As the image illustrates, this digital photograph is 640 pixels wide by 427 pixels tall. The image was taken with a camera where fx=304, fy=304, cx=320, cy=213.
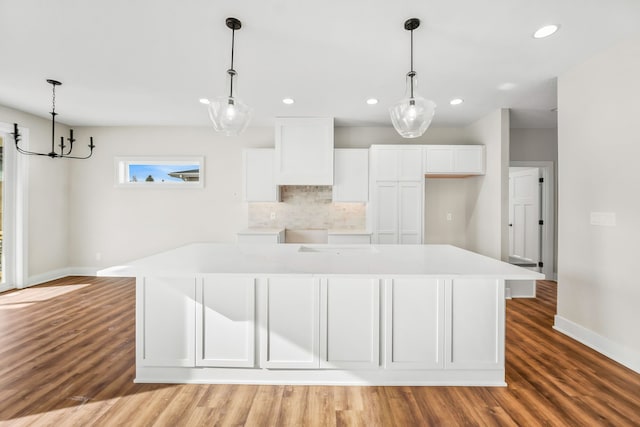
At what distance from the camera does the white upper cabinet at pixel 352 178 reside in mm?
4613

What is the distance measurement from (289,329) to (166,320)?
837 mm

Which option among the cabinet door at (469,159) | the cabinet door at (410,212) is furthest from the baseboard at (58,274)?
the cabinet door at (469,159)

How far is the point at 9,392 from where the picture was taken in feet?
6.45

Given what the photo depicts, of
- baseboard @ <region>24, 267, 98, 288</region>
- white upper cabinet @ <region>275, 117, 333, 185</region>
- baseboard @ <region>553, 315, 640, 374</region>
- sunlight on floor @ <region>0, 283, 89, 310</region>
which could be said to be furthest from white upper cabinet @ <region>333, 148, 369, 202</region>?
baseboard @ <region>24, 267, 98, 288</region>

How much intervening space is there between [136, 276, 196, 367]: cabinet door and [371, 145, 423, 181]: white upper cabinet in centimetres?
317

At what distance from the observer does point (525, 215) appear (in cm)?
551

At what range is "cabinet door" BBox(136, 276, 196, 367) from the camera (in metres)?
2.06

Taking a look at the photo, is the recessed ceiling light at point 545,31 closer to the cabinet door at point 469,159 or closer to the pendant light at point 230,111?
the cabinet door at point 469,159

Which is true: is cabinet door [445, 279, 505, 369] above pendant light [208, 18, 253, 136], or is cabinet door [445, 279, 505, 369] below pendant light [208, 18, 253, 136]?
below

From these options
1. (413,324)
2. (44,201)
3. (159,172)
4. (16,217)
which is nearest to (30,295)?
(16,217)

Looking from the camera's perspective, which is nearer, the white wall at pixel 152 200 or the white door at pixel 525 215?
the white wall at pixel 152 200

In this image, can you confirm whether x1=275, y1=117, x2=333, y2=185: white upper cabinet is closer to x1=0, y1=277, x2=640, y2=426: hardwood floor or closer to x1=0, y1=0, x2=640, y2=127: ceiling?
x1=0, y1=0, x2=640, y2=127: ceiling

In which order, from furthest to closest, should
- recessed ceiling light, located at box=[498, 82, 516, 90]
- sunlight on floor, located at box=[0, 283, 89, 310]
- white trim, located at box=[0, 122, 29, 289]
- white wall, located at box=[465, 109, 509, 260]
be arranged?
white trim, located at box=[0, 122, 29, 289], white wall, located at box=[465, 109, 509, 260], sunlight on floor, located at box=[0, 283, 89, 310], recessed ceiling light, located at box=[498, 82, 516, 90]

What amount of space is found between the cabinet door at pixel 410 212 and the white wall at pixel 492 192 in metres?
0.92
